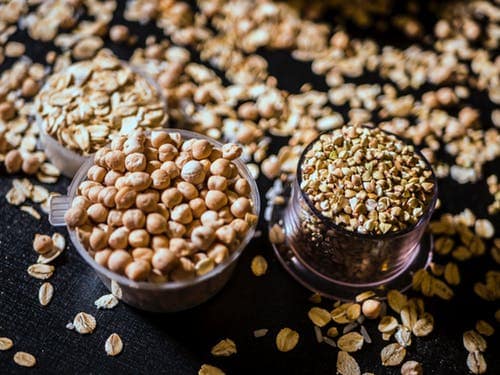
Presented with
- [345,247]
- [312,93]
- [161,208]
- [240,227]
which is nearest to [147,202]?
[161,208]

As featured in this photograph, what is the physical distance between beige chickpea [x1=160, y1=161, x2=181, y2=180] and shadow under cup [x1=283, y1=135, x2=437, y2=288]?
18cm

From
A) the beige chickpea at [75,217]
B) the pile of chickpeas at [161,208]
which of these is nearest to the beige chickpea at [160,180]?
the pile of chickpeas at [161,208]

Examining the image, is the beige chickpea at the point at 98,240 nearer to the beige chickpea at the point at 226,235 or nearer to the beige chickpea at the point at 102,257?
the beige chickpea at the point at 102,257

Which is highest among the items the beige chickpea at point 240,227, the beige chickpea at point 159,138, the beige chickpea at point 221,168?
the beige chickpea at point 159,138

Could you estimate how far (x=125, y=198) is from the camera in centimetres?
77

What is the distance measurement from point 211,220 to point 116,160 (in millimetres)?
158

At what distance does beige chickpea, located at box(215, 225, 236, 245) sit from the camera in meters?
0.76

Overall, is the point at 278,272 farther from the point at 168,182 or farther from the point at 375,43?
the point at 375,43

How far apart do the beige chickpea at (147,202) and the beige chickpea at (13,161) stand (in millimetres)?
288

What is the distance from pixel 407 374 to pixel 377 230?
0.21 metres

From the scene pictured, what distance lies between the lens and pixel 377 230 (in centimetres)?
79

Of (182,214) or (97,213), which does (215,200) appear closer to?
(182,214)

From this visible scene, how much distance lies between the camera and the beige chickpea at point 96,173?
81cm

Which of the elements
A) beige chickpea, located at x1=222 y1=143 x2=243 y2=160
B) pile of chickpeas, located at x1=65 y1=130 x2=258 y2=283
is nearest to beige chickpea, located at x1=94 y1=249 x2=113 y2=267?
pile of chickpeas, located at x1=65 y1=130 x2=258 y2=283
